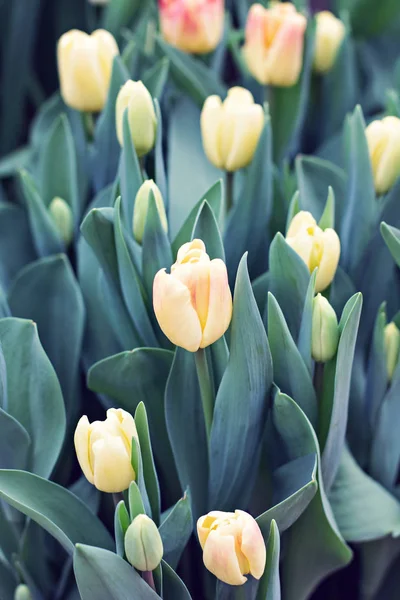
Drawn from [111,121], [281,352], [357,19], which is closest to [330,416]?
[281,352]

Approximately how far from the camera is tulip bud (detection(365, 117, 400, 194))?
504 mm

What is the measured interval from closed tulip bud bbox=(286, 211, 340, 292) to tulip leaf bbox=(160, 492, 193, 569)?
0.14 metres

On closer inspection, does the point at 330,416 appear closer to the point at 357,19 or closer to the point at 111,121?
the point at 111,121

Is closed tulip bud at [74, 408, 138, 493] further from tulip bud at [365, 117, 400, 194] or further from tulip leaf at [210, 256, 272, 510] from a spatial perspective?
tulip bud at [365, 117, 400, 194]

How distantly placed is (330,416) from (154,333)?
0.40ft

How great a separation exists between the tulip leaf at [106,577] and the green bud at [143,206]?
19cm

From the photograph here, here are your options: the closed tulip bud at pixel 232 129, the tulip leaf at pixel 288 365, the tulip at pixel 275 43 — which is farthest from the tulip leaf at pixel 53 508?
the tulip at pixel 275 43

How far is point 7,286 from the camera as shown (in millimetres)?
602

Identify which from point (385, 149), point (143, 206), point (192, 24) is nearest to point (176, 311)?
point (143, 206)

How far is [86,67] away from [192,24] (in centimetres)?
11

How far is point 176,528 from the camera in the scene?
414mm

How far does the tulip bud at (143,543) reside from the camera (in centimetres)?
36

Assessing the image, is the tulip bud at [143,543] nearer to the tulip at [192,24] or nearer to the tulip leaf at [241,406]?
the tulip leaf at [241,406]

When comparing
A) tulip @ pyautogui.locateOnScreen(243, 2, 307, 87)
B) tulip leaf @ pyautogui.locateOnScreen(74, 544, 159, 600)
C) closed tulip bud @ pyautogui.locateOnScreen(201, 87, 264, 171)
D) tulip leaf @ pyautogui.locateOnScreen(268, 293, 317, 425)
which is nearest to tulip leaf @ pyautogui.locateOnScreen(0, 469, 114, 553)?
tulip leaf @ pyautogui.locateOnScreen(74, 544, 159, 600)
